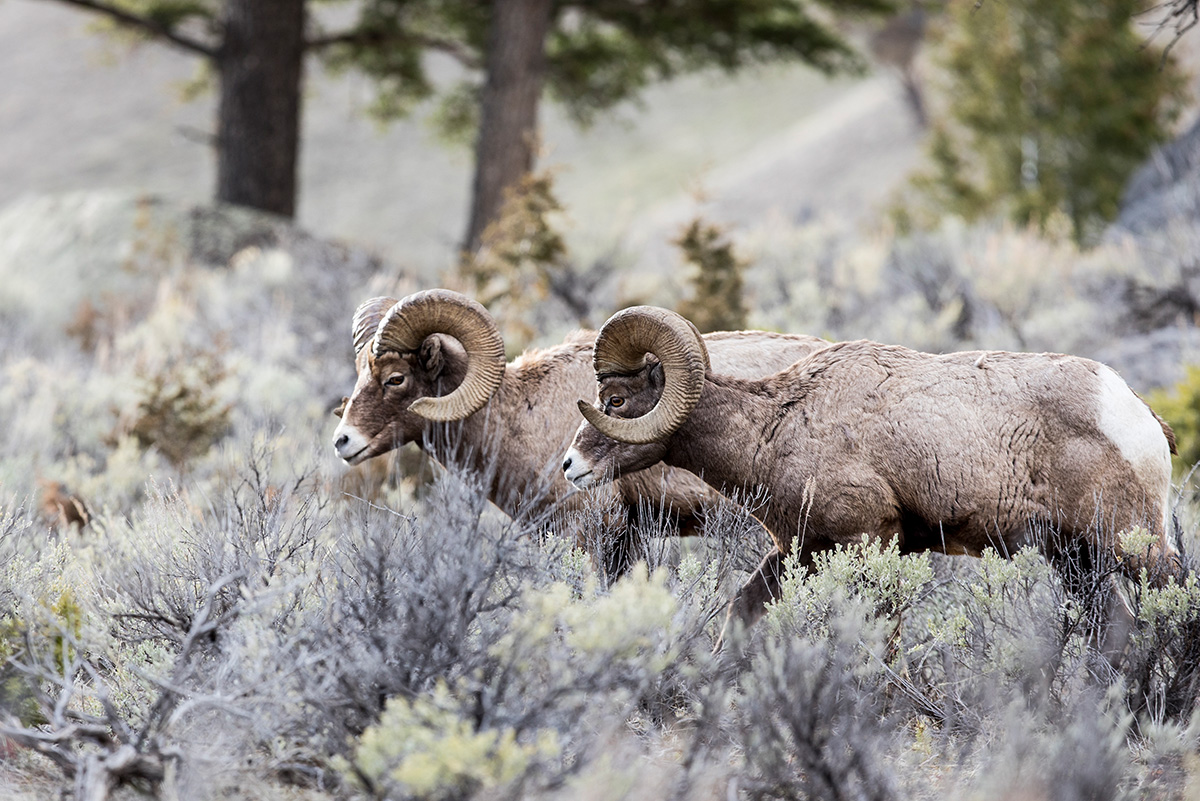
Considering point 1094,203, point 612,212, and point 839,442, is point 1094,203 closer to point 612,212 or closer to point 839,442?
point 839,442

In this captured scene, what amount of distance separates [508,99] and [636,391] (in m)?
8.96

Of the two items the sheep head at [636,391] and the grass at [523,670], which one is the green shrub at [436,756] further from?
the sheep head at [636,391]

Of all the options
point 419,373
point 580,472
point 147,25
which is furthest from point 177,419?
point 147,25

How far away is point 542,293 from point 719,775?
6.87m

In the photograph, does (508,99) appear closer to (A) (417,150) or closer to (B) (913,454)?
(B) (913,454)

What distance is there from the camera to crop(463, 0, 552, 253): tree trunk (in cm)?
1299

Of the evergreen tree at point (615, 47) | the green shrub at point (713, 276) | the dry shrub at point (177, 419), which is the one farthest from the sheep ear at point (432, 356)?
the evergreen tree at point (615, 47)

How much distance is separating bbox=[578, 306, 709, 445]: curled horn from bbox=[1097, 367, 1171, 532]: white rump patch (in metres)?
1.72

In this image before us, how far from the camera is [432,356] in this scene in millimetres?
5715

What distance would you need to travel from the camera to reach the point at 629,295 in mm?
11414

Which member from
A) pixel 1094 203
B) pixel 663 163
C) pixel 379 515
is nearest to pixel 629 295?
pixel 379 515

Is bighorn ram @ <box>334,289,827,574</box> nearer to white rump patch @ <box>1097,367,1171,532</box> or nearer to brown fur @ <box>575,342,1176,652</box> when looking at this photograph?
brown fur @ <box>575,342,1176,652</box>

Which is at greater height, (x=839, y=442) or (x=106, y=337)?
(x=839, y=442)

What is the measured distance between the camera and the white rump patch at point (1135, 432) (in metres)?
4.47
